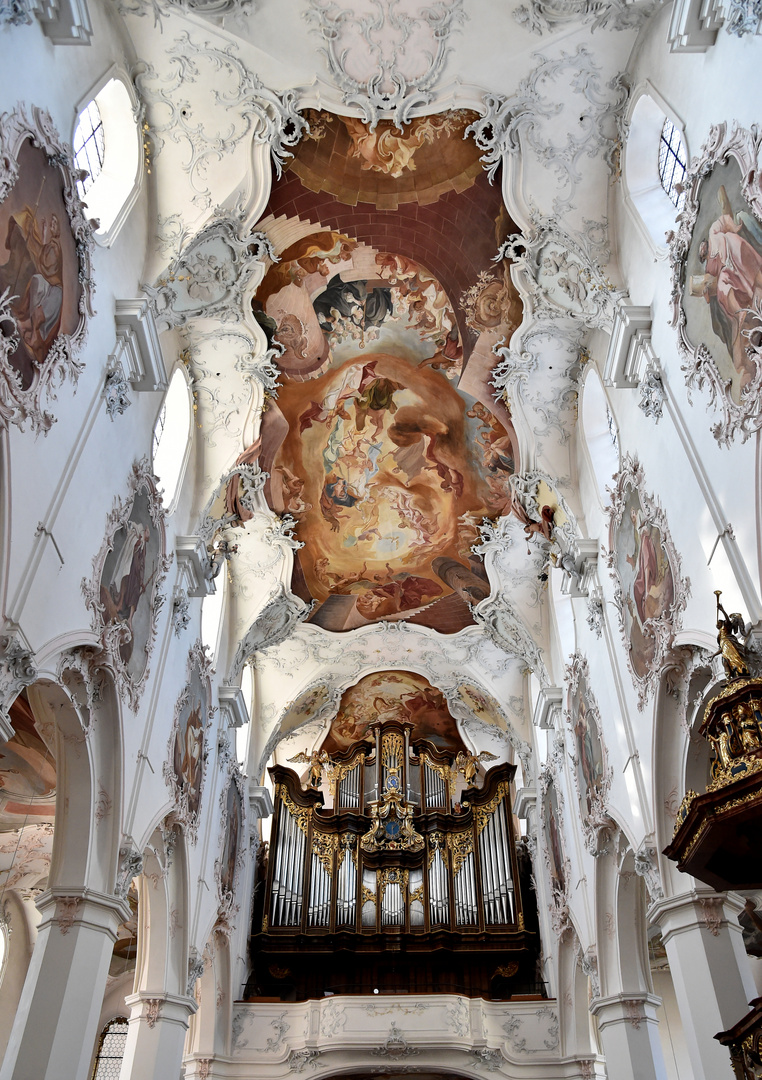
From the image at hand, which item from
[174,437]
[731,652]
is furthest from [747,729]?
[174,437]

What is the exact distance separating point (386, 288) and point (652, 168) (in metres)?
4.95

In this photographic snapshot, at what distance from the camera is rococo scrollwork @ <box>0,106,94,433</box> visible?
7.56 meters

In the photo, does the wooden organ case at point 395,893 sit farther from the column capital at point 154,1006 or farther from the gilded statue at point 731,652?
the gilded statue at point 731,652

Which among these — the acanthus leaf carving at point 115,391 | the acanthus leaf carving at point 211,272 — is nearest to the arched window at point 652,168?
the acanthus leaf carving at point 211,272

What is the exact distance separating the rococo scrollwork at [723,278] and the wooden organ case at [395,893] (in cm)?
1439

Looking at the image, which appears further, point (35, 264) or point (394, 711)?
point (394, 711)

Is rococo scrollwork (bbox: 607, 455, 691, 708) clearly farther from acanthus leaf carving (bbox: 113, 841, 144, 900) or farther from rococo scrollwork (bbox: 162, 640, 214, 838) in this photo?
rococo scrollwork (bbox: 162, 640, 214, 838)

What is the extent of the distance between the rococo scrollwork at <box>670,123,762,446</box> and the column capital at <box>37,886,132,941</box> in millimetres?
8442

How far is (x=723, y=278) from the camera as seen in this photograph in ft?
27.8

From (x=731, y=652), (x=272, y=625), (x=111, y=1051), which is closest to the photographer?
(x=731, y=652)

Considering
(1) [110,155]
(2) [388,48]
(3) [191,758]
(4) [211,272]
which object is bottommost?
(3) [191,758]

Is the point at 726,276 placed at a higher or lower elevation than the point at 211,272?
lower

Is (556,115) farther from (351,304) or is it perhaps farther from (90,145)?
(90,145)

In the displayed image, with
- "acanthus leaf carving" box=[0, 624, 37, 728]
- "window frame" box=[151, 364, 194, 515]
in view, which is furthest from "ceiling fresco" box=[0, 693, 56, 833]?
"acanthus leaf carving" box=[0, 624, 37, 728]
